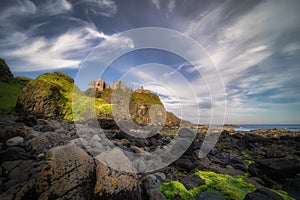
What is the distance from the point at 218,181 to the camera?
15.2 ft

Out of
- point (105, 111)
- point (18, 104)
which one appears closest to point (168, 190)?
point (18, 104)

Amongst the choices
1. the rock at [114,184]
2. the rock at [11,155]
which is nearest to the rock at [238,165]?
the rock at [114,184]

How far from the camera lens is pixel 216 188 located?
4129 millimetres

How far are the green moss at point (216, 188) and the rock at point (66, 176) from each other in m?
2.10

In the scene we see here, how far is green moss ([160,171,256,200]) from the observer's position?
11.7 ft

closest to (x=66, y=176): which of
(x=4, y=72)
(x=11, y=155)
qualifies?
(x=11, y=155)

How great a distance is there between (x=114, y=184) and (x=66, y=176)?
914 mm

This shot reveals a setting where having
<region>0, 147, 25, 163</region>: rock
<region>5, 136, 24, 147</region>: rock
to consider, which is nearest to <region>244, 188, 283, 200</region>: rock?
<region>0, 147, 25, 163</region>: rock

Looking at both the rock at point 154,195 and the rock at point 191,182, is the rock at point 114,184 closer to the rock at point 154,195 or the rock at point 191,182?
the rock at point 154,195

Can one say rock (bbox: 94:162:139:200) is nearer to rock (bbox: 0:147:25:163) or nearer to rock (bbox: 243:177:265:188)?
rock (bbox: 0:147:25:163)

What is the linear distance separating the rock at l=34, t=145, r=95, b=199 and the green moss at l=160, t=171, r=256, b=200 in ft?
6.88

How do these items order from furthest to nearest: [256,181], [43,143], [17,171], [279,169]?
[43,143] → [256,181] → [279,169] → [17,171]

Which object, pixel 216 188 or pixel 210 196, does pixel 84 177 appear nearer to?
pixel 210 196

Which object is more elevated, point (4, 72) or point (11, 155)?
point (4, 72)
